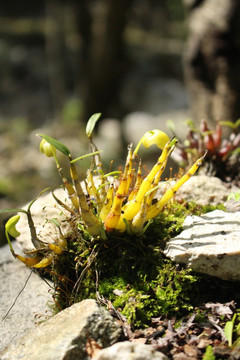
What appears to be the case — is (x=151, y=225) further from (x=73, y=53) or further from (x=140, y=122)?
(x=73, y=53)

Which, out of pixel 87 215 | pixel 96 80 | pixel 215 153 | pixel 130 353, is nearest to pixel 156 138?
pixel 87 215

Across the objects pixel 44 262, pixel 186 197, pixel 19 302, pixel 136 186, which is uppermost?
pixel 136 186

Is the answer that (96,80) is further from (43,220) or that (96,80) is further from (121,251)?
(121,251)

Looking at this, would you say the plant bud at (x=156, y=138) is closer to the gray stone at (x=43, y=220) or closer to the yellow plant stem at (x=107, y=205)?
the yellow plant stem at (x=107, y=205)

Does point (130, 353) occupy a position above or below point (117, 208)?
below

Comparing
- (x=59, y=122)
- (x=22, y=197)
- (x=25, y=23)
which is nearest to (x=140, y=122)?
(x=59, y=122)

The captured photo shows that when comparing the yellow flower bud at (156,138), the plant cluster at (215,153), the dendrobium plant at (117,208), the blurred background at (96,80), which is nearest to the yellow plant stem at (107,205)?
the dendrobium plant at (117,208)

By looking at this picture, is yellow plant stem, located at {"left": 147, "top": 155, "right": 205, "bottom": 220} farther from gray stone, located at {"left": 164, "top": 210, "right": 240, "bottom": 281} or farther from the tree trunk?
the tree trunk
